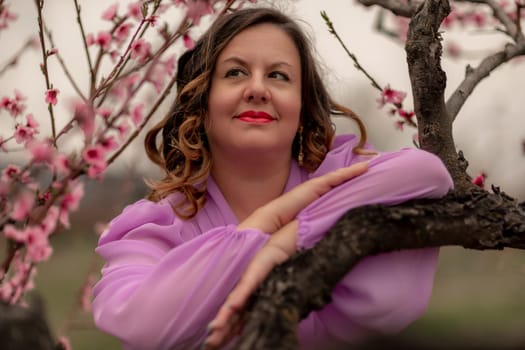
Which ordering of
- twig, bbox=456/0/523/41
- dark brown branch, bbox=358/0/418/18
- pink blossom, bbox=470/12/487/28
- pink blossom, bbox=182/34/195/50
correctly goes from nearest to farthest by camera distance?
pink blossom, bbox=182/34/195/50, dark brown branch, bbox=358/0/418/18, twig, bbox=456/0/523/41, pink blossom, bbox=470/12/487/28

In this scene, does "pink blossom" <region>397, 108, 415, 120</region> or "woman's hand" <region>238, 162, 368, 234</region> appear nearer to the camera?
"woman's hand" <region>238, 162, 368, 234</region>

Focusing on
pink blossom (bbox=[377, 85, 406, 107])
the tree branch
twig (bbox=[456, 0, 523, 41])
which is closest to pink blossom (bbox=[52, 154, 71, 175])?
the tree branch

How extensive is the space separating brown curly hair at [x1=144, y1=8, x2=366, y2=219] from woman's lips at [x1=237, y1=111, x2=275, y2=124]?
198 mm

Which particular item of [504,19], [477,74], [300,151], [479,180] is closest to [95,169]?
[300,151]

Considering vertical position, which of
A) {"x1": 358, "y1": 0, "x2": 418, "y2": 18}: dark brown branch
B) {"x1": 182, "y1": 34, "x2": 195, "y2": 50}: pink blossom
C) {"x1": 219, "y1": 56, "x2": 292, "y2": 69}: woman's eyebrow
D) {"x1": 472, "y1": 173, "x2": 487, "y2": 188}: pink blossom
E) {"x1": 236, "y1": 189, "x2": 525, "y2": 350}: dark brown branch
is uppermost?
{"x1": 358, "y1": 0, "x2": 418, "y2": 18}: dark brown branch

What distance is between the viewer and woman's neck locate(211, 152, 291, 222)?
2033 mm

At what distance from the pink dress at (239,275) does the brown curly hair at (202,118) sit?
21cm

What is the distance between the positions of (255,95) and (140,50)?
1.47 ft

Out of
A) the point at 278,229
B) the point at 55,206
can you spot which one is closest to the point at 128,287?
the point at 55,206

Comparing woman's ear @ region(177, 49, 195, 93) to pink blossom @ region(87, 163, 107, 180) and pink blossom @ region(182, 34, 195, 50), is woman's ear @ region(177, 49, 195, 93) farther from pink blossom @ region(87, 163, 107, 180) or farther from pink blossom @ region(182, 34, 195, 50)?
pink blossom @ region(87, 163, 107, 180)

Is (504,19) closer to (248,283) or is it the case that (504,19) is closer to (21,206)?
(248,283)

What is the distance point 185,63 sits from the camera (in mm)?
2301

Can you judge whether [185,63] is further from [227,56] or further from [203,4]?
[203,4]

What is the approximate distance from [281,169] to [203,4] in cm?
54
